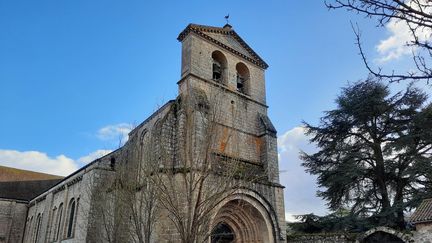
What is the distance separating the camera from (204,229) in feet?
27.3

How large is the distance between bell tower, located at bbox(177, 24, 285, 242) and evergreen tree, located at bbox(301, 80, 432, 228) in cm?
Answer: 509

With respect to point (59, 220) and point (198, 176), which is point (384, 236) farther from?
point (59, 220)

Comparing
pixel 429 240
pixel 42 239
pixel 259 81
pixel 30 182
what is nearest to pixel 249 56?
pixel 259 81

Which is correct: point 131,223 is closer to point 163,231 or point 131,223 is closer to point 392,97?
point 163,231

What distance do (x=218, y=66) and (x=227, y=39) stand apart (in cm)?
168

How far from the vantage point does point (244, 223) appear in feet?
47.3

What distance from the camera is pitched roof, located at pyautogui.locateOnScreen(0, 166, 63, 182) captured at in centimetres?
3018

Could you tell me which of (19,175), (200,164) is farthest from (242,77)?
(19,175)

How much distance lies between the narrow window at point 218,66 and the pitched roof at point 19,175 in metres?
23.3

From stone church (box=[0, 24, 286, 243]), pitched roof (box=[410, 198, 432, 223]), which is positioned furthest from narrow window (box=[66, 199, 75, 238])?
pitched roof (box=[410, 198, 432, 223])

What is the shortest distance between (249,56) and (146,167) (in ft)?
30.7

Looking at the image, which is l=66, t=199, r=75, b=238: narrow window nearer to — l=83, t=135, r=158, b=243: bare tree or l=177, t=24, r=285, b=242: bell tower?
l=83, t=135, r=158, b=243: bare tree

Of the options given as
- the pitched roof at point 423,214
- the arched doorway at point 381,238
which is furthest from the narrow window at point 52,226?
the pitched roof at point 423,214

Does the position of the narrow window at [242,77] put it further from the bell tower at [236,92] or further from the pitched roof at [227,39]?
the pitched roof at [227,39]
